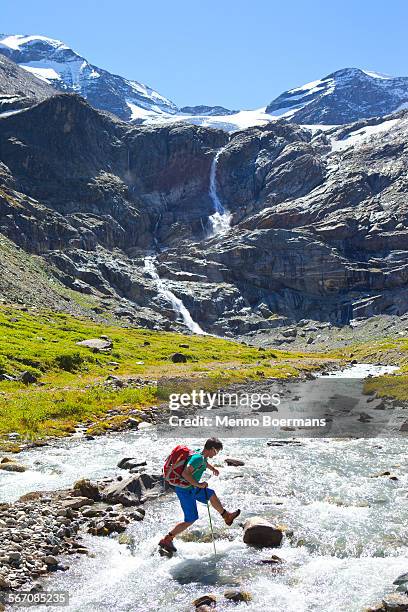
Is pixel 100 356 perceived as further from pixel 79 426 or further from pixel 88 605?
pixel 88 605

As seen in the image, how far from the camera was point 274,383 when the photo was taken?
64250mm

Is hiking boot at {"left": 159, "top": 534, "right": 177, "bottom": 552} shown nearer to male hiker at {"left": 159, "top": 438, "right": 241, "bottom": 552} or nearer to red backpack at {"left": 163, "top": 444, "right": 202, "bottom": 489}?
male hiker at {"left": 159, "top": 438, "right": 241, "bottom": 552}

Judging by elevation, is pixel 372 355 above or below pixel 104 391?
below

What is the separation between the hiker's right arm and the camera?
1420cm

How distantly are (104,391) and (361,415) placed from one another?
2117 cm

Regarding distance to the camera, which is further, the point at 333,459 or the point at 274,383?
the point at 274,383

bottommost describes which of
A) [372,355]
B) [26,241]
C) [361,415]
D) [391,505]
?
[372,355]

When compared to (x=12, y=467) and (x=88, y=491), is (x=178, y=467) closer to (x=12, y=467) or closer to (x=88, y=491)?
(x=88, y=491)

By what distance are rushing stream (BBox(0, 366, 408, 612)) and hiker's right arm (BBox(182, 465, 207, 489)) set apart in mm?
2143

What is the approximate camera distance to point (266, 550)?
48.3ft

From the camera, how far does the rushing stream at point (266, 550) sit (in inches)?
485

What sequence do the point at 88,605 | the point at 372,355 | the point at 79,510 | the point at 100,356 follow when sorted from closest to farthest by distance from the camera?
1. the point at 88,605
2. the point at 79,510
3. the point at 100,356
4. the point at 372,355

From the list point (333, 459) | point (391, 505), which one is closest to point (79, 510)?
Result: point (391, 505)

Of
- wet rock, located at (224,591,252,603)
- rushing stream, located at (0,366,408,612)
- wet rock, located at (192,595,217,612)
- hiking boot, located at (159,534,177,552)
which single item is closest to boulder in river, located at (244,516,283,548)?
rushing stream, located at (0,366,408,612)
